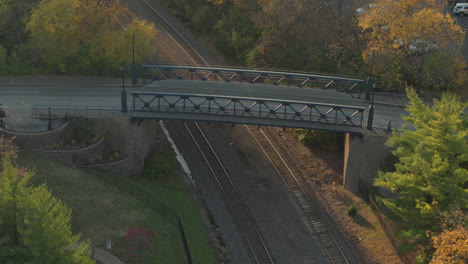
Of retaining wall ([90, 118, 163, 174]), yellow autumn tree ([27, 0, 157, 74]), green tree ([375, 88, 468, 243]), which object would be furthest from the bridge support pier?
yellow autumn tree ([27, 0, 157, 74])

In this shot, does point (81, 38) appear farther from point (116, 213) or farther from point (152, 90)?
point (116, 213)

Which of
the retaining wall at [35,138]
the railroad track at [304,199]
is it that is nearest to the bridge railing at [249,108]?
the railroad track at [304,199]

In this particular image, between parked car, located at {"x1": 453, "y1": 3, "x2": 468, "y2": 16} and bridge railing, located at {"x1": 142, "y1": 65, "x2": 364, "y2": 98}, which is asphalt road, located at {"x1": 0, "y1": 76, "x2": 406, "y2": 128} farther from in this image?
parked car, located at {"x1": 453, "y1": 3, "x2": 468, "y2": 16}

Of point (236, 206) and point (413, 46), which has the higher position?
point (413, 46)

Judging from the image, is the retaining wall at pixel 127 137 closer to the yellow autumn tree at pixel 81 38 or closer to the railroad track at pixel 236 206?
the railroad track at pixel 236 206

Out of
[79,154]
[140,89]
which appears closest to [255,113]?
[140,89]
